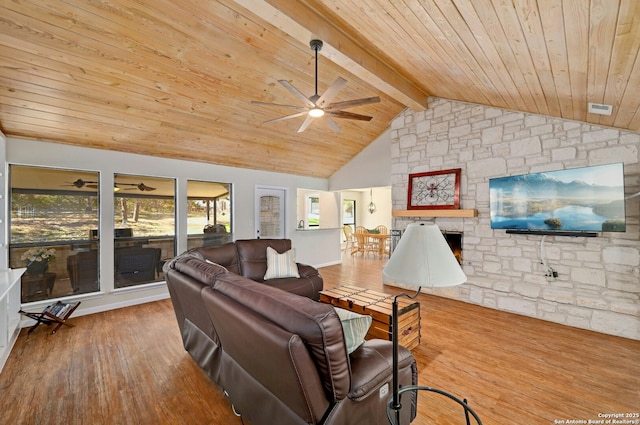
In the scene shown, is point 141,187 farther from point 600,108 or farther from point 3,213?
point 600,108

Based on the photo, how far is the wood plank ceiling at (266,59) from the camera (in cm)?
198

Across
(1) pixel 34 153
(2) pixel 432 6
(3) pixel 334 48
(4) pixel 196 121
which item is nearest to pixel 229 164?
(4) pixel 196 121

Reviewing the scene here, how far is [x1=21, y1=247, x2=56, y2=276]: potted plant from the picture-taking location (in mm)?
3666

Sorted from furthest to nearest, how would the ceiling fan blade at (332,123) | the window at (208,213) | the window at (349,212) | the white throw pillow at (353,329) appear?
the window at (349,212), the window at (208,213), the ceiling fan blade at (332,123), the white throw pillow at (353,329)

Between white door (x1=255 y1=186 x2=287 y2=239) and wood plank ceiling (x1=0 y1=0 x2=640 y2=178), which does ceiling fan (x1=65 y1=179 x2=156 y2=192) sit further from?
white door (x1=255 y1=186 x2=287 y2=239)

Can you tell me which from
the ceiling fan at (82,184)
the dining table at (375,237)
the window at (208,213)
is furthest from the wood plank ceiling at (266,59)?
the dining table at (375,237)

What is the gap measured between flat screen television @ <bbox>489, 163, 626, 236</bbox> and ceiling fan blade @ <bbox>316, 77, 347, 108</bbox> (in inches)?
115

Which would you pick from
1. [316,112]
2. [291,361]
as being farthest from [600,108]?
[291,361]

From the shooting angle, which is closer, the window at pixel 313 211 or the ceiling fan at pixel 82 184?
the ceiling fan at pixel 82 184

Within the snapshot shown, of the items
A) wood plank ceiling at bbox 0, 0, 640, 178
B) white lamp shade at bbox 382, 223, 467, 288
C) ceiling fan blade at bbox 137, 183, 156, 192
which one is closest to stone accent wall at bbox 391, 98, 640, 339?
wood plank ceiling at bbox 0, 0, 640, 178

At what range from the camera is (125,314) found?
3982mm

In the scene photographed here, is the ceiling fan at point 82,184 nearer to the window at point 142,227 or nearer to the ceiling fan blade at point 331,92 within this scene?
the window at point 142,227

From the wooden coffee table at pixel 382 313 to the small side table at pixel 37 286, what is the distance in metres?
3.82

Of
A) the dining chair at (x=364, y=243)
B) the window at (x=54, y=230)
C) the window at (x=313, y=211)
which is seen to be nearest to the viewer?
the window at (x=54, y=230)
